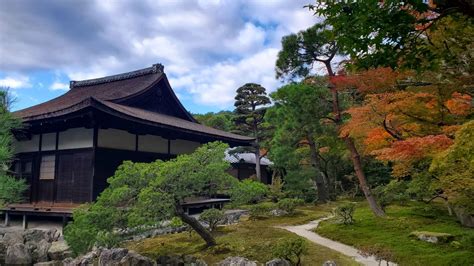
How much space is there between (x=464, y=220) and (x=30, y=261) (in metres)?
13.2

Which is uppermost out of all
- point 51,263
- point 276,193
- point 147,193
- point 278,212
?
point 147,193

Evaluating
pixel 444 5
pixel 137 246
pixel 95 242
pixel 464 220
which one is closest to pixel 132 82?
pixel 137 246

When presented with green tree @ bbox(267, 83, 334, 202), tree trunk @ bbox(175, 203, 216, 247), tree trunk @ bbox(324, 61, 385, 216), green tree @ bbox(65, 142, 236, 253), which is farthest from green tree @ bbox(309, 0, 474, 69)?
green tree @ bbox(267, 83, 334, 202)

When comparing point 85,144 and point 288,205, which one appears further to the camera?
point 288,205

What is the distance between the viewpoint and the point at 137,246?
431 inches

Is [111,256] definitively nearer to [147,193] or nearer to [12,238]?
[147,193]

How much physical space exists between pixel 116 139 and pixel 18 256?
544 centimetres

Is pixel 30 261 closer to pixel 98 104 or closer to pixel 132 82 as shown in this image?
pixel 98 104

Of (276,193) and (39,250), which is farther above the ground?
(276,193)

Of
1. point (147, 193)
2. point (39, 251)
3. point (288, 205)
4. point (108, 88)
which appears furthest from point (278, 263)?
point (108, 88)

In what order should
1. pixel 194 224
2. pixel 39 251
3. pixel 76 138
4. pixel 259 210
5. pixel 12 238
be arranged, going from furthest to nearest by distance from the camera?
pixel 259 210 < pixel 76 138 < pixel 12 238 < pixel 39 251 < pixel 194 224

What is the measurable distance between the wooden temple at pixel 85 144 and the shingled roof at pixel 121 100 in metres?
0.06

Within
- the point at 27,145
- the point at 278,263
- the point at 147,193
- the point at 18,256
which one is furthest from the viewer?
the point at 27,145

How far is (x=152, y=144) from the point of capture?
16391 millimetres
